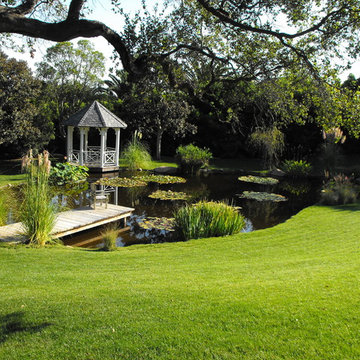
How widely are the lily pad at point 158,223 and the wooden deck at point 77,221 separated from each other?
64 cm

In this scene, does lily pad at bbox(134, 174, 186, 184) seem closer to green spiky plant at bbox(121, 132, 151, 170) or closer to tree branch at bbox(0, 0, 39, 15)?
green spiky plant at bbox(121, 132, 151, 170)

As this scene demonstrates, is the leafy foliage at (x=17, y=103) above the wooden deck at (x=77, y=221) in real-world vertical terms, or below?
above

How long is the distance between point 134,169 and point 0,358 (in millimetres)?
16664

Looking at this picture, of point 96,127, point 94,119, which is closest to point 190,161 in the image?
point 96,127

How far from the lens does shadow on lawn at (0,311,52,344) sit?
11.0 feet

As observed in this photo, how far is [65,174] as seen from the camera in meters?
15.6

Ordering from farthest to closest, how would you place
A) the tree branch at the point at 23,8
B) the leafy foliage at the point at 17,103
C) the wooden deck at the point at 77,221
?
the leafy foliage at the point at 17,103 < the wooden deck at the point at 77,221 < the tree branch at the point at 23,8

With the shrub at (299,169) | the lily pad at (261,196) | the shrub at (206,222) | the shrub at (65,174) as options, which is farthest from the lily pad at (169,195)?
the shrub at (299,169)

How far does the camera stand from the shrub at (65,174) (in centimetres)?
1517

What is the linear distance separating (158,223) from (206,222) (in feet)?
5.50

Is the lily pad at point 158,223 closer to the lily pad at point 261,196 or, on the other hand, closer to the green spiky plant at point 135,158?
the lily pad at point 261,196

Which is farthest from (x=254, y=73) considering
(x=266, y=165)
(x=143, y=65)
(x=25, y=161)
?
(x=266, y=165)

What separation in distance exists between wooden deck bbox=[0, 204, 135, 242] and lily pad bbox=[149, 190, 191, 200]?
2.74 metres

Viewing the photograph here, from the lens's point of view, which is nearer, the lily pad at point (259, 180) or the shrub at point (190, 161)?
the lily pad at point (259, 180)
